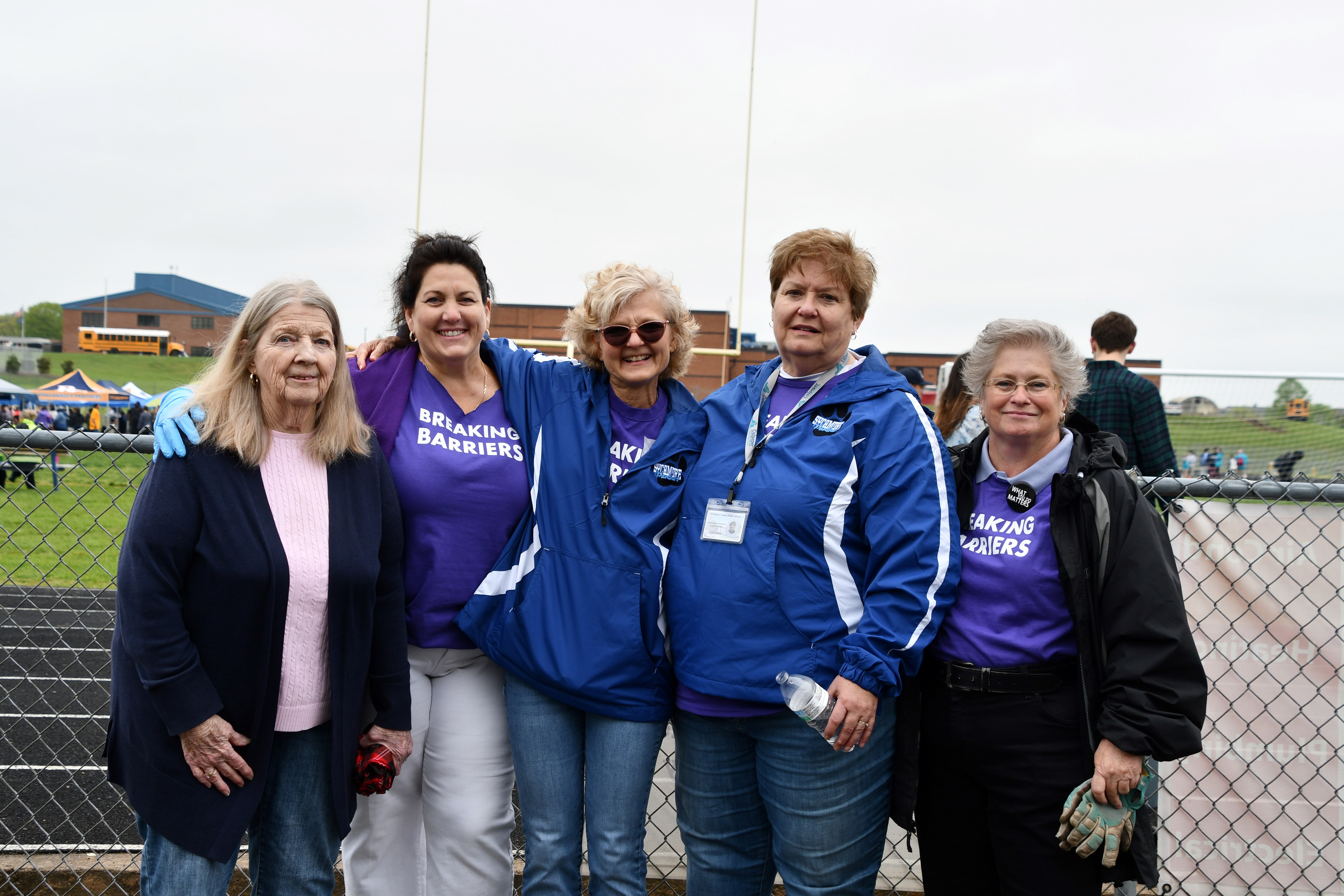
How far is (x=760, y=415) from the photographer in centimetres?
Result: 252

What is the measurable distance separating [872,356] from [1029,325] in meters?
0.44

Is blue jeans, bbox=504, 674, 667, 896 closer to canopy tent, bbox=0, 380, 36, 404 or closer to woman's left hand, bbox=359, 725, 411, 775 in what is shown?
woman's left hand, bbox=359, 725, 411, 775

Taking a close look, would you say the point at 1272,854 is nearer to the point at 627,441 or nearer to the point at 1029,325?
Result: the point at 1029,325

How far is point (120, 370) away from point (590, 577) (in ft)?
182

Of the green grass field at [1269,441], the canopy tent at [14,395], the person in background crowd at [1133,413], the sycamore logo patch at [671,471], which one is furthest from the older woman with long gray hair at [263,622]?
the canopy tent at [14,395]

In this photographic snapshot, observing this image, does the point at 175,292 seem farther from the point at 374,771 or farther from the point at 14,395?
the point at 374,771

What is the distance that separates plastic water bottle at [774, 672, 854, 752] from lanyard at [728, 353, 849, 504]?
0.50m

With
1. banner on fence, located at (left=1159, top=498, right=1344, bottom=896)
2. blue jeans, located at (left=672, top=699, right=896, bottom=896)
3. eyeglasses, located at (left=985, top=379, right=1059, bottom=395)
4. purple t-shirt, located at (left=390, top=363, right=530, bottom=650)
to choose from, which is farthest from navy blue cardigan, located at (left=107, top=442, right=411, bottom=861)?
banner on fence, located at (left=1159, top=498, right=1344, bottom=896)

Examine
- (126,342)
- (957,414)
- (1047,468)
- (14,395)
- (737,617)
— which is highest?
(126,342)

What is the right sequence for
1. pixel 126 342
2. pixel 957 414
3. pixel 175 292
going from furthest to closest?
pixel 175 292 → pixel 126 342 → pixel 957 414

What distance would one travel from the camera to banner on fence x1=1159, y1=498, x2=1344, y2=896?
299 cm

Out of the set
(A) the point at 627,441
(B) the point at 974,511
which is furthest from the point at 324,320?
(B) the point at 974,511

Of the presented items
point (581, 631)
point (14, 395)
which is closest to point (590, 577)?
point (581, 631)

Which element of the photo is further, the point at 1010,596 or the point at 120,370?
the point at 120,370
